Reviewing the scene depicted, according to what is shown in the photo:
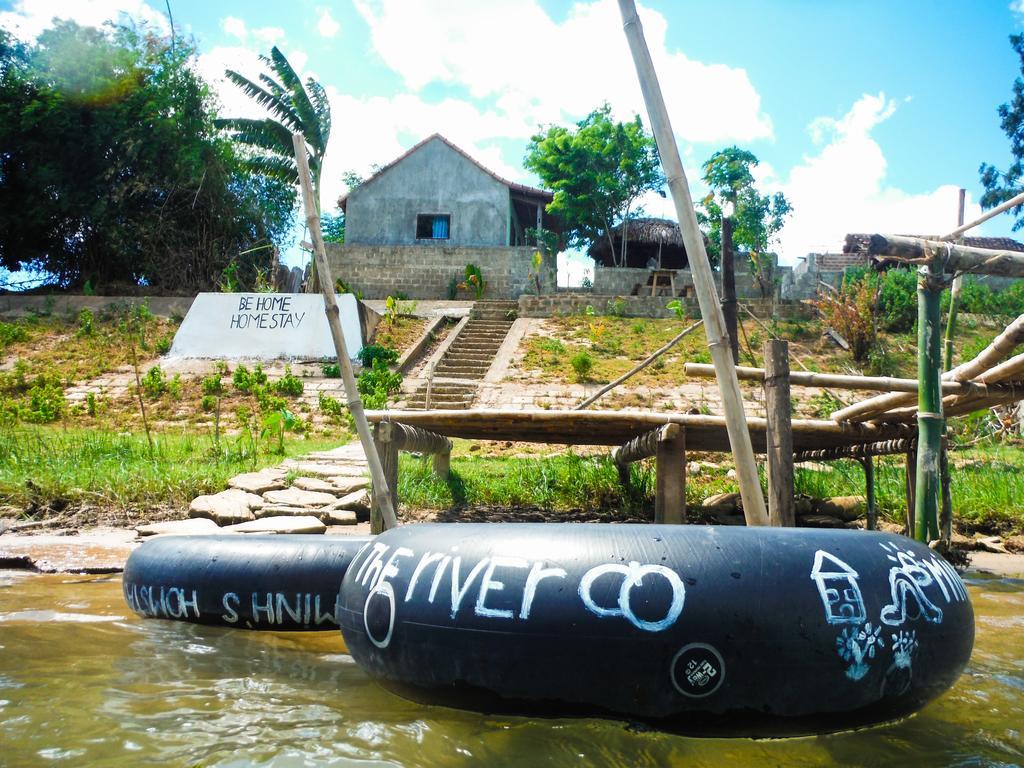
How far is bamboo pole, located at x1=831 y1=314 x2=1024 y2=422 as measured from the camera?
411cm

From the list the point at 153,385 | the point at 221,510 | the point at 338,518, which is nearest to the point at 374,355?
the point at 153,385

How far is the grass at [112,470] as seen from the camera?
6.52 m

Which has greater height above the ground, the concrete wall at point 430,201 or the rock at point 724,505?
the concrete wall at point 430,201

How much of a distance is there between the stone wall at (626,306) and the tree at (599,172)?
19.8 ft

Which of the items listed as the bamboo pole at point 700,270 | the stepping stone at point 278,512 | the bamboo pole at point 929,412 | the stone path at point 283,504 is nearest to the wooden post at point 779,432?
the bamboo pole at point 929,412

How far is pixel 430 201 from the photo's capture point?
26.6m

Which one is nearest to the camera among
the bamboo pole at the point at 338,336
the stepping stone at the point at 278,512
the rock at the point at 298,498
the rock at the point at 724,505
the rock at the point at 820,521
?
the bamboo pole at the point at 338,336

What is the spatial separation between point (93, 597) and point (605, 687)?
3359mm

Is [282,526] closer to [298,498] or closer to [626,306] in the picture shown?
[298,498]

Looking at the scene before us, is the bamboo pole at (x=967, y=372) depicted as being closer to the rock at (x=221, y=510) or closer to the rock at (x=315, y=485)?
the rock at (x=315, y=485)

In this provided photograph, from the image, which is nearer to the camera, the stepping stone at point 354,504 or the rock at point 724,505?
the stepping stone at point 354,504

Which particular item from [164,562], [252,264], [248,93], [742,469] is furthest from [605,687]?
[252,264]

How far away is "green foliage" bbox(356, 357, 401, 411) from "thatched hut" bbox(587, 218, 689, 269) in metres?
13.5

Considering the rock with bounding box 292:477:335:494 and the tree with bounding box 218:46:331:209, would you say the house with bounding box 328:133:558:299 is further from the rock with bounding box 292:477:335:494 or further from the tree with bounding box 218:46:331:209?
the rock with bounding box 292:477:335:494
